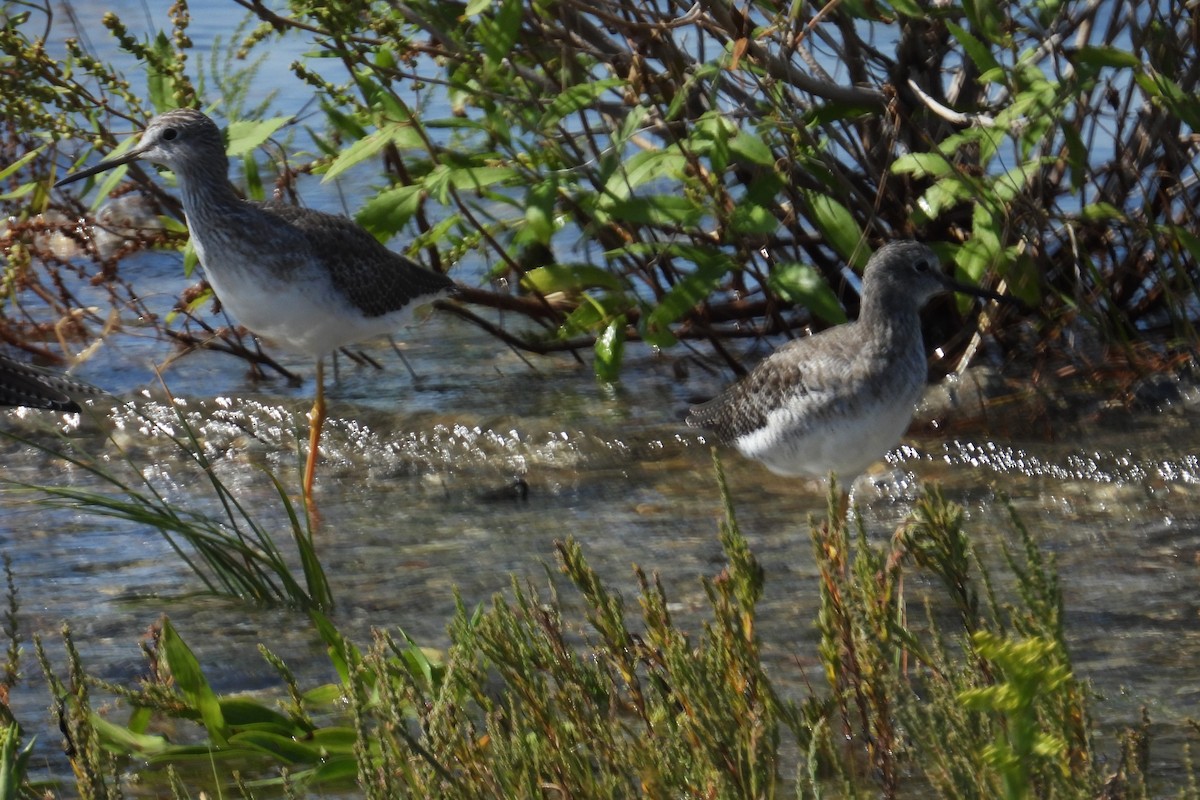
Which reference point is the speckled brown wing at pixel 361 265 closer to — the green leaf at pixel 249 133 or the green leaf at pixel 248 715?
the green leaf at pixel 249 133

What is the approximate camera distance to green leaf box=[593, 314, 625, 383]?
21.7ft

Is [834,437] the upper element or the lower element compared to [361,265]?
lower

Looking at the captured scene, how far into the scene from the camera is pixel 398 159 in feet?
21.5

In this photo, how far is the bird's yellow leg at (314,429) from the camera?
21.4 feet

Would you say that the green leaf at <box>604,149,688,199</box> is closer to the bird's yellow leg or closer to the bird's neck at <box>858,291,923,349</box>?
the bird's neck at <box>858,291,923,349</box>

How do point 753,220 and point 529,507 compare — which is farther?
point 529,507

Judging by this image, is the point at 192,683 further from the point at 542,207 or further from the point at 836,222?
the point at 836,222

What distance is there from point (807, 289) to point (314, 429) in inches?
87.0

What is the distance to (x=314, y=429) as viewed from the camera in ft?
22.8

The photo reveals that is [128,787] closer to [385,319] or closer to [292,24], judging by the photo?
[292,24]

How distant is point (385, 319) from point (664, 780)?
4462mm

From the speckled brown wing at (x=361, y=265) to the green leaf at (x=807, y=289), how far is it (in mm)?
1705

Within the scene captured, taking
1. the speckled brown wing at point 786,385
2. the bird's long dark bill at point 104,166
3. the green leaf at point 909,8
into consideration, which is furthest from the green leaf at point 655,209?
the bird's long dark bill at point 104,166

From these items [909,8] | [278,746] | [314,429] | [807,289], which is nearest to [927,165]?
[909,8]
